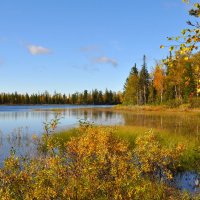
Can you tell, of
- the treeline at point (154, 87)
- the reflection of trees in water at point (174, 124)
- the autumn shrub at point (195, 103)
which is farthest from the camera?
the treeline at point (154, 87)

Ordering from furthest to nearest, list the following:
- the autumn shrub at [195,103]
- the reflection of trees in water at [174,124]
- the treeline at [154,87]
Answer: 1. the treeline at [154,87]
2. the autumn shrub at [195,103]
3. the reflection of trees in water at [174,124]

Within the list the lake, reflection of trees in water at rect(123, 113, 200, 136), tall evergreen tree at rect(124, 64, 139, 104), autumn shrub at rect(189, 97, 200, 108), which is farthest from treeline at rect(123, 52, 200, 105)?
reflection of trees in water at rect(123, 113, 200, 136)

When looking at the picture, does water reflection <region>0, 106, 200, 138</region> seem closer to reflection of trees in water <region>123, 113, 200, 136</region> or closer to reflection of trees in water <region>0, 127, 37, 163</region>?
reflection of trees in water <region>123, 113, 200, 136</region>

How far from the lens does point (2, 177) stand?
8.05 m

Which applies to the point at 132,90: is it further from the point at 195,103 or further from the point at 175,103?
the point at 195,103

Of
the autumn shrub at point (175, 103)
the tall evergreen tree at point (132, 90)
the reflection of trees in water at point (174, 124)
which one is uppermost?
the tall evergreen tree at point (132, 90)

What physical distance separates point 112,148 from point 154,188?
3.99 meters

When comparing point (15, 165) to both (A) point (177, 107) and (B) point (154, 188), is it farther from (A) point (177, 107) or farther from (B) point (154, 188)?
(A) point (177, 107)

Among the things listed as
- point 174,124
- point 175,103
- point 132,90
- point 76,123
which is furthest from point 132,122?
point 132,90

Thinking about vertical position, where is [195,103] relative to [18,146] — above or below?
above

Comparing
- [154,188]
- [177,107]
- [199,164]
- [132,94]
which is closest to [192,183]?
[199,164]

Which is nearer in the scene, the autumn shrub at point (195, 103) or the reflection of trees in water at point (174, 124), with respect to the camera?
the reflection of trees in water at point (174, 124)

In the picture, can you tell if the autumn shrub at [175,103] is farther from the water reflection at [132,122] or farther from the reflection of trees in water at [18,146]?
the reflection of trees in water at [18,146]

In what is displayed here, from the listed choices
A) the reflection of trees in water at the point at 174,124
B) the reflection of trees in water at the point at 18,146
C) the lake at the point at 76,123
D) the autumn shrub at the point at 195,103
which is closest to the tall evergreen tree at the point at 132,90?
the autumn shrub at the point at 195,103
